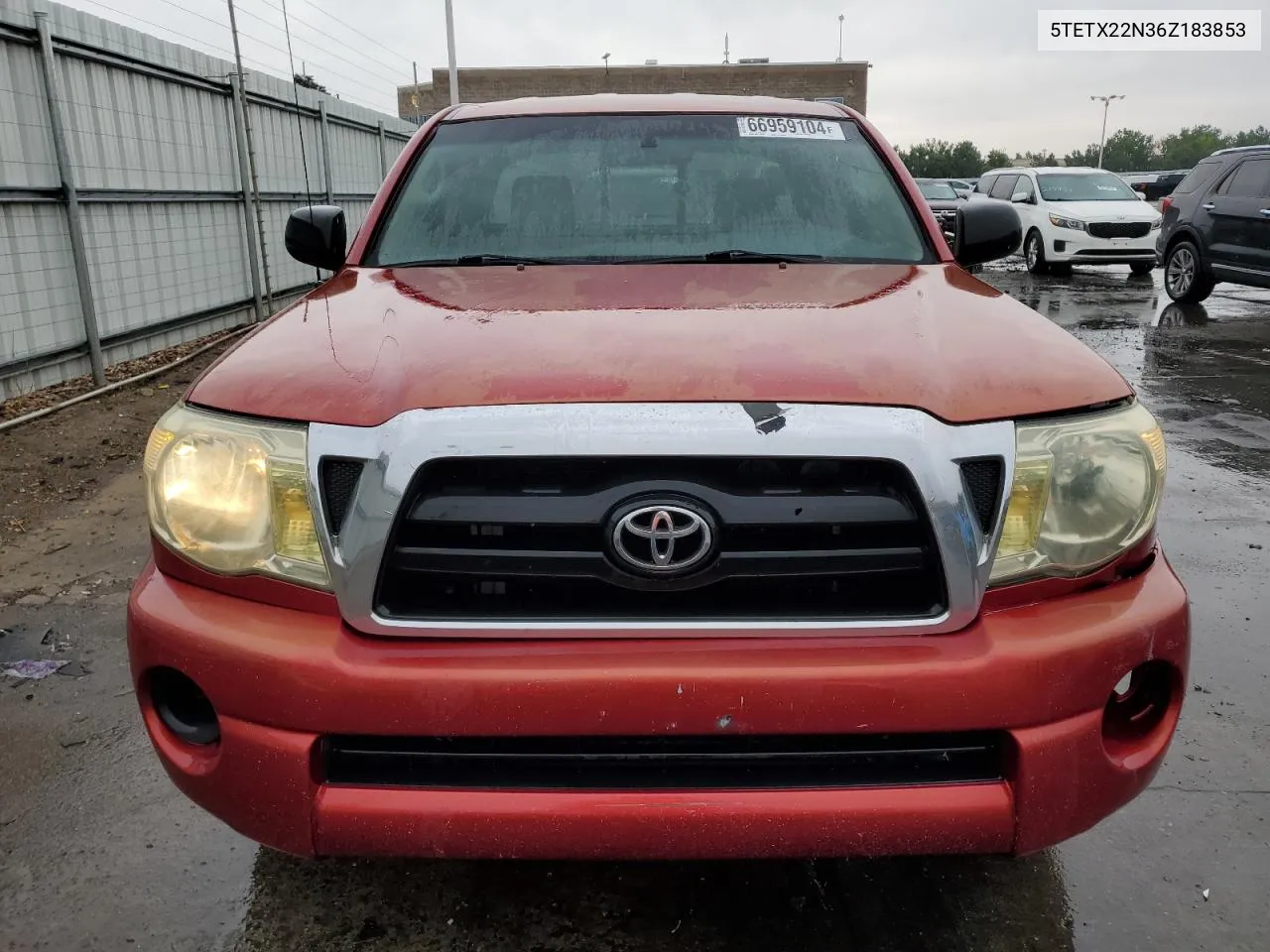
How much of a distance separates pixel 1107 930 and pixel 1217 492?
3.68m

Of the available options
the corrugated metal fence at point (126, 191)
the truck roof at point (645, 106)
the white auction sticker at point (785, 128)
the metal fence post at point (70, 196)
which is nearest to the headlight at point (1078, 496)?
the white auction sticker at point (785, 128)

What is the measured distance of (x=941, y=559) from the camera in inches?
63.0

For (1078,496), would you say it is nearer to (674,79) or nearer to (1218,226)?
(1218,226)

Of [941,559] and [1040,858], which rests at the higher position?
[941,559]

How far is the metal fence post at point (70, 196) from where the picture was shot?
657cm

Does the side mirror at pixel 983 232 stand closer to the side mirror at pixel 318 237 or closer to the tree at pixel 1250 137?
the side mirror at pixel 318 237

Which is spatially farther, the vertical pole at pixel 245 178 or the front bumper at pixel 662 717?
the vertical pole at pixel 245 178

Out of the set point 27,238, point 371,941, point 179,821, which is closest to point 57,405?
point 27,238

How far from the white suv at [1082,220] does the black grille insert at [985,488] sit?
14766 mm

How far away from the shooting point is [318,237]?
3.14 metres

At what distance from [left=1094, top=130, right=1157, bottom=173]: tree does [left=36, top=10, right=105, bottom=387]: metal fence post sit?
102 metres

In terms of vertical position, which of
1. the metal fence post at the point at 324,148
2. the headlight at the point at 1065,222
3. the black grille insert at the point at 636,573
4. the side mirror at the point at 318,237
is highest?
the metal fence post at the point at 324,148

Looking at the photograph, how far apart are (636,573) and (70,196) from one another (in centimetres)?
674

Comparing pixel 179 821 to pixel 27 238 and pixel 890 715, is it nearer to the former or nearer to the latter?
pixel 890 715
